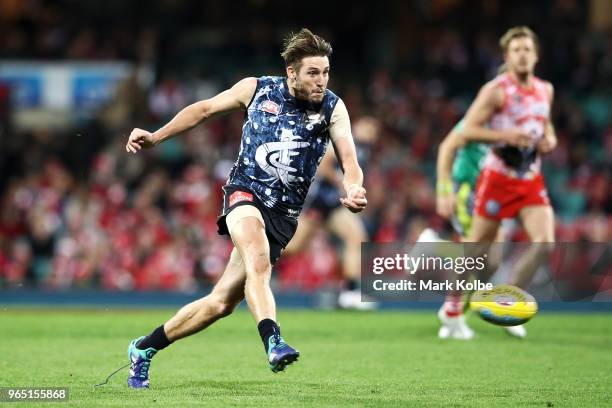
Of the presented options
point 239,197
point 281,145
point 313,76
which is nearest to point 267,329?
point 239,197

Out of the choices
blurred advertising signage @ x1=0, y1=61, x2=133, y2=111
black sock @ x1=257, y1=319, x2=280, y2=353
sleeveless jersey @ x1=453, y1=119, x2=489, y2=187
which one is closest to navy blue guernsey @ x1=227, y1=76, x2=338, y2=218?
black sock @ x1=257, y1=319, x2=280, y2=353

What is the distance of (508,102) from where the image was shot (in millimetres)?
10578

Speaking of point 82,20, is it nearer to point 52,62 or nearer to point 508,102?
point 52,62

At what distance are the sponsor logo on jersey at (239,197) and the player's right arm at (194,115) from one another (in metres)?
0.51

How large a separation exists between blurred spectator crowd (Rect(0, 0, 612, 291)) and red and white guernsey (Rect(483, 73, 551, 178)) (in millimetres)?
6747

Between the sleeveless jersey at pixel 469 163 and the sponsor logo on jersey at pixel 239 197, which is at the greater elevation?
the sleeveless jersey at pixel 469 163

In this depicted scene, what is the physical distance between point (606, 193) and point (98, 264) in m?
8.06

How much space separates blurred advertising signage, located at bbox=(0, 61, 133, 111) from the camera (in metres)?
20.8

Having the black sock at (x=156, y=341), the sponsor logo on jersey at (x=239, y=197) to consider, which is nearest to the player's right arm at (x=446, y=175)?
the sponsor logo on jersey at (x=239, y=197)

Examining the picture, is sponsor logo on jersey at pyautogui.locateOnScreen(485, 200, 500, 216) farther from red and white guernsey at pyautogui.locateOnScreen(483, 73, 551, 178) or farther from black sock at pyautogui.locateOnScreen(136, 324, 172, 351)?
black sock at pyautogui.locateOnScreen(136, 324, 172, 351)

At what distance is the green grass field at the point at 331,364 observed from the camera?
23.4 feet

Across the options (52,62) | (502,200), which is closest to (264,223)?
(502,200)

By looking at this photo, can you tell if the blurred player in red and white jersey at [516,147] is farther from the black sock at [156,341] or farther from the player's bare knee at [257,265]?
the black sock at [156,341]

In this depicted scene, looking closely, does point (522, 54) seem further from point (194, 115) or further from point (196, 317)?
point (196, 317)
